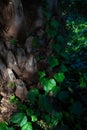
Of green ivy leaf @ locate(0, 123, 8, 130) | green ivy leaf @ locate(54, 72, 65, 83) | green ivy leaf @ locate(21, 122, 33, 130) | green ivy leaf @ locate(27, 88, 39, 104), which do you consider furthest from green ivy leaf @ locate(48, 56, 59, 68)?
green ivy leaf @ locate(0, 123, 8, 130)

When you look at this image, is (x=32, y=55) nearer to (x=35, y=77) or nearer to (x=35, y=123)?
(x=35, y=77)

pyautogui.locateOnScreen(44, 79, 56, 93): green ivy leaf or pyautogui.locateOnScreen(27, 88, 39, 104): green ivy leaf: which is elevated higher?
pyautogui.locateOnScreen(44, 79, 56, 93): green ivy leaf

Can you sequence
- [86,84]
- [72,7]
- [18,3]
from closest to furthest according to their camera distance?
[18,3] → [86,84] → [72,7]

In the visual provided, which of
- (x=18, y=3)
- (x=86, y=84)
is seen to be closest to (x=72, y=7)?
(x=86, y=84)

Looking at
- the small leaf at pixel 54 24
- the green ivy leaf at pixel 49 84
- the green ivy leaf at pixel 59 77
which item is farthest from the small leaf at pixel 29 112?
the small leaf at pixel 54 24

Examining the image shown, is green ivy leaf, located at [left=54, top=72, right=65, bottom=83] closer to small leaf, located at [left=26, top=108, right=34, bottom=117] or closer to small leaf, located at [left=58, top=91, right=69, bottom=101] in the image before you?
small leaf, located at [left=58, top=91, right=69, bottom=101]

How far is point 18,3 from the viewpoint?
269 centimetres

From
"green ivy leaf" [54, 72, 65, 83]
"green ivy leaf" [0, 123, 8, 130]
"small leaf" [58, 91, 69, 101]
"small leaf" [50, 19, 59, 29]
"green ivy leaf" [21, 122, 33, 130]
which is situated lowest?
"green ivy leaf" [21, 122, 33, 130]

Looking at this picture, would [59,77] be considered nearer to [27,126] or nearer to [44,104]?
[44,104]

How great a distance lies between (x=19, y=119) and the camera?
2.79 meters

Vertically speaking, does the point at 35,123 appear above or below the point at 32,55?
below

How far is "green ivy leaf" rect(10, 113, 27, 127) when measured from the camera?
275cm

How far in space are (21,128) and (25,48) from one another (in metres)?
0.88

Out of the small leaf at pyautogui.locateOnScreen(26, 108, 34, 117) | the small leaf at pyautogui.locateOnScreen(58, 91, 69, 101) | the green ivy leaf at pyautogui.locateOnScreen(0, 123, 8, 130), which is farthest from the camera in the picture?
the small leaf at pyautogui.locateOnScreen(58, 91, 69, 101)
